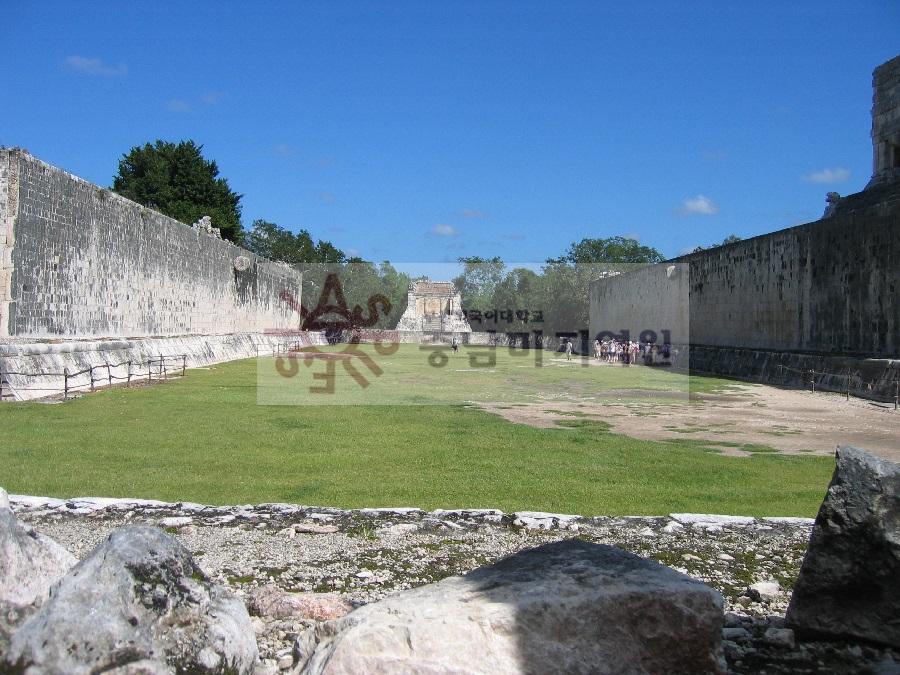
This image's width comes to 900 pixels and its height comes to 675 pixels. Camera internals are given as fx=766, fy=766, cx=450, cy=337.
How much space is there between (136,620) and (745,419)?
33.3ft

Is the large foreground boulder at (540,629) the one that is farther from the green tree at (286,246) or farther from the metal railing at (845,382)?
the green tree at (286,246)

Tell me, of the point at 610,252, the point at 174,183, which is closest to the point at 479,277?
the point at 610,252

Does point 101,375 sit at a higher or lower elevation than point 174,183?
lower

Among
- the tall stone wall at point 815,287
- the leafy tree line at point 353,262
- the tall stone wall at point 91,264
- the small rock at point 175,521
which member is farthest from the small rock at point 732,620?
the leafy tree line at point 353,262

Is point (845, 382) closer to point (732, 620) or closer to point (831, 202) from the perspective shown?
point (831, 202)

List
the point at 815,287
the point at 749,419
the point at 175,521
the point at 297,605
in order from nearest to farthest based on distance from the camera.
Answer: the point at 297,605
the point at 175,521
the point at 749,419
the point at 815,287

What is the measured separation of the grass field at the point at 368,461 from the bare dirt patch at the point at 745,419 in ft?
1.68

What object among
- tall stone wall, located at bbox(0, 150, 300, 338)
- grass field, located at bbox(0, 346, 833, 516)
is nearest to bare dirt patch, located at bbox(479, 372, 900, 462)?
grass field, located at bbox(0, 346, 833, 516)

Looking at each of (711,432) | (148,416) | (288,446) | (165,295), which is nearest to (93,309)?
(165,295)

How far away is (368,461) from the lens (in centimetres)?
681

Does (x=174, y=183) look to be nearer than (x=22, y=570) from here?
No

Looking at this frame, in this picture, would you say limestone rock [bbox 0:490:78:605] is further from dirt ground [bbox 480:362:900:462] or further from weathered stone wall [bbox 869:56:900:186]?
weathered stone wall [bbox 869:56:900:186]

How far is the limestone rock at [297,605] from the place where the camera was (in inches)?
118

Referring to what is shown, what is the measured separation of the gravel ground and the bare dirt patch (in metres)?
4.05
